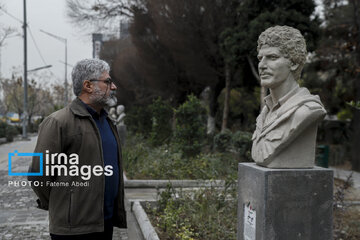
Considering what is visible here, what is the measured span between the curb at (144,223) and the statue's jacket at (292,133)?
207 centimetres

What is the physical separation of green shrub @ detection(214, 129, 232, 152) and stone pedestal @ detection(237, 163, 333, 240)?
27.3 feet

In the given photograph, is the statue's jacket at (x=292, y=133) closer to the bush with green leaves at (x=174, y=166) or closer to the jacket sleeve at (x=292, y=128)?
the jacket sleeve at (x=292, y=128)

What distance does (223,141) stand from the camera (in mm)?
12078

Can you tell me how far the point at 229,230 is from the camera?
521 centimetres

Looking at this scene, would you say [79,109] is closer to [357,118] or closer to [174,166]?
[174,166]

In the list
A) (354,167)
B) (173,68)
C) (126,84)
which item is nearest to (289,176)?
(354,167)

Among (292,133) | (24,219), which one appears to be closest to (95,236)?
(292,133)

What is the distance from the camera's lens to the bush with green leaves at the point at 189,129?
11156mm

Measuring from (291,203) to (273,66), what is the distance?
1.32 metres

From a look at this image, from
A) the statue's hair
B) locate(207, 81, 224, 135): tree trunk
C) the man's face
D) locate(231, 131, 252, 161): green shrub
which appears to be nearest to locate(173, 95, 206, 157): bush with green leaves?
locate(231, 131, 252, 161): green shrub

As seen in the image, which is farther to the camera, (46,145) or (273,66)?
(273,66)

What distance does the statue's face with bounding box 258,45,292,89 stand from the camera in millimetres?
3426

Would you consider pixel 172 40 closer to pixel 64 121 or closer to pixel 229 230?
pixel 229 230

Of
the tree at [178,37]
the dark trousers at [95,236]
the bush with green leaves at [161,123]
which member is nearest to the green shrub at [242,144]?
the bush with green leaves at [161,123]
